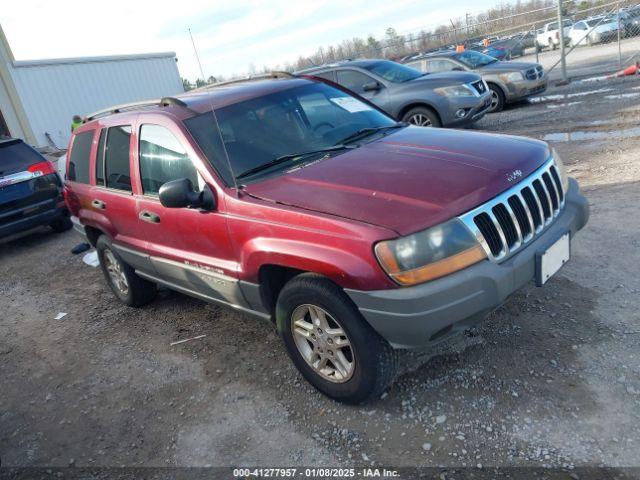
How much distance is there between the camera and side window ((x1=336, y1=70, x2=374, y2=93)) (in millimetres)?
9891

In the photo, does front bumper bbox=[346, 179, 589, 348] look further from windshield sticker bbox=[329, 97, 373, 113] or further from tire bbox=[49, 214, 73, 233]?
tire bbox=[49, 214, 73, 233]

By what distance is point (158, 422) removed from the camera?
325 cm

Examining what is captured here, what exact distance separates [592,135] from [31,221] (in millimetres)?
8572

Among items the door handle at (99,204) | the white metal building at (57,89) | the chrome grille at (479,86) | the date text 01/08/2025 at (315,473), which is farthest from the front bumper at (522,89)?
the white metal building at (57,89)

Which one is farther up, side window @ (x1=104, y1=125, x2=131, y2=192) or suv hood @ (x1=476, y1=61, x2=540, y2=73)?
side window @ (x1=104, y1=125, x2=131, y2=192)

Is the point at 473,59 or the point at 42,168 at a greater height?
the point at 42,168

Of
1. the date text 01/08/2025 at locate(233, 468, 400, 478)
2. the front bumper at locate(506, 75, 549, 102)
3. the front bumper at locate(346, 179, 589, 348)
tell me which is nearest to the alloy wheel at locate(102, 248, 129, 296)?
the date text 01/08/2025 at locate(233, 468, 400, 478)

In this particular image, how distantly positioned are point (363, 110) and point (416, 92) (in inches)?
215

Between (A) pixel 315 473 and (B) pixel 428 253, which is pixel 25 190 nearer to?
(A) pixel 315 473

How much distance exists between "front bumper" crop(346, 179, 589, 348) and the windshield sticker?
6.47ft

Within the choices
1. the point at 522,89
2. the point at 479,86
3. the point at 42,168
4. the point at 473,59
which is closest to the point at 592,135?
the point at 479,86

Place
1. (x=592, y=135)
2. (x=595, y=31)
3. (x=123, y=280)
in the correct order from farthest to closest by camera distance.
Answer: (x=595, y=31)
(x=592, y=135)
(x=123, y=280)

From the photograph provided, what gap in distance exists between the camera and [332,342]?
290 cm

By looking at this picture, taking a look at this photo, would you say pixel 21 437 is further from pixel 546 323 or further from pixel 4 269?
pixel 4 269
